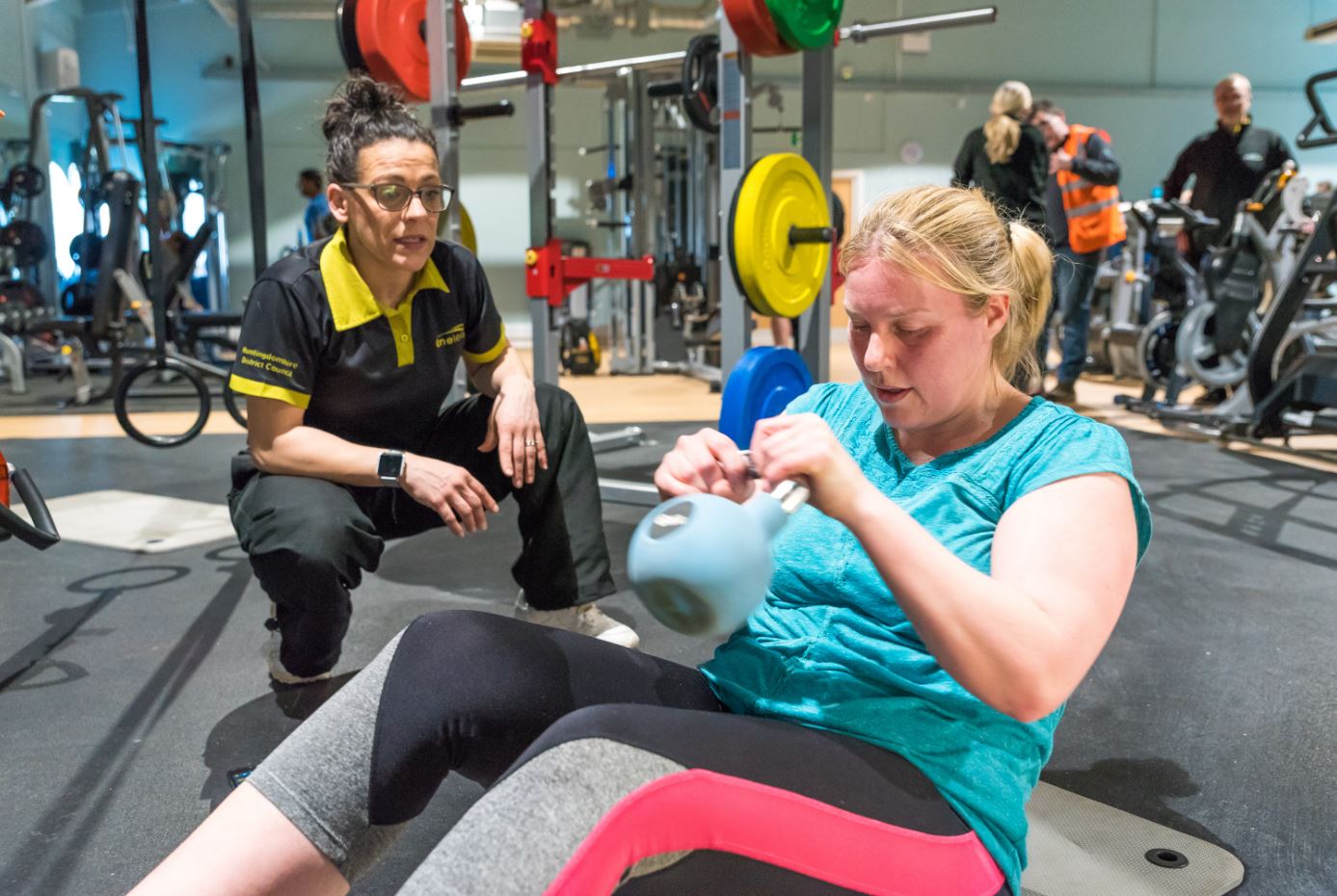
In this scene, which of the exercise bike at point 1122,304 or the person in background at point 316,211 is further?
the person in background at point 316,211

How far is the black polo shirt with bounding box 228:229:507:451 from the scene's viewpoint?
1605mm

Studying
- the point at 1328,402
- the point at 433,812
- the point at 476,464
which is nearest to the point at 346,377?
the point at 476,464

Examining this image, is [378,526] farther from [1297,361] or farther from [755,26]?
[1297,361]

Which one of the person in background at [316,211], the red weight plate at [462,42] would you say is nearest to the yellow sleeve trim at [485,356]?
the red weight plate at [462,42]

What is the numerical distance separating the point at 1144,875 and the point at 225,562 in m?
2.17

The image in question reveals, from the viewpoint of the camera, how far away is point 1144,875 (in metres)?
1.24

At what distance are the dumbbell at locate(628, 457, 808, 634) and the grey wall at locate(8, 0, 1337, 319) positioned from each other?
956cm

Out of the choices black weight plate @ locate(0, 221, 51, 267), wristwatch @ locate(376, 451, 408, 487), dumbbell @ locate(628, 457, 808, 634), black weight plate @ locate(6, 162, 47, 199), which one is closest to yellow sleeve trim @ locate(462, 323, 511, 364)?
wristwatch @ locate(376, 451, 408, 487)

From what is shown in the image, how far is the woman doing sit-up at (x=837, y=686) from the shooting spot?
2.33 ft

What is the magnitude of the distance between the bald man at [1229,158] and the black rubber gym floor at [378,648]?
241 centimetres

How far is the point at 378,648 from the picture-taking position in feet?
6.48

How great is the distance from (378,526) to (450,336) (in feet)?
1.17

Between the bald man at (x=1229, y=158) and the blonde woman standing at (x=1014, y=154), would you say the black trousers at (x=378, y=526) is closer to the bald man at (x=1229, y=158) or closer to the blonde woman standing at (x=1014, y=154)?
the blonde woman standing at (x=1014, y=154)

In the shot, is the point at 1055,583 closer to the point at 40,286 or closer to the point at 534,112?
the point at 534,112
